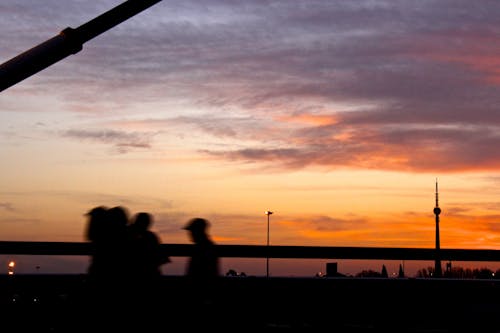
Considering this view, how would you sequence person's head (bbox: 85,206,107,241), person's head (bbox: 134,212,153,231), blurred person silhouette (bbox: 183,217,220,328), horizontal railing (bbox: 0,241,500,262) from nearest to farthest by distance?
person's head (bbox: 85,206,107,241)
person's head (bbox: 134,212,153,231)
blurred person silhouette (bbox: 183,217,220,328)
horizontal railing (bbox: 0,241,500,262)

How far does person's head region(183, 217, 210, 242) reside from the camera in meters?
11.0

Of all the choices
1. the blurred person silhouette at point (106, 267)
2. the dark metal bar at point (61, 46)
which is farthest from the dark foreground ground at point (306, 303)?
the dark metal bar at point (61, 46)

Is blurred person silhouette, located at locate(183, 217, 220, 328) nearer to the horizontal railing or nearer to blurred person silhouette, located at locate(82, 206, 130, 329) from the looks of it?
blurred person silhouette, located at locate(82, 206, 130, 329)

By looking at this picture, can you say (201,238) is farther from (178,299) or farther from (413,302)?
(413,302)

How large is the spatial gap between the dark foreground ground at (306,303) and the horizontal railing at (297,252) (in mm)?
1112

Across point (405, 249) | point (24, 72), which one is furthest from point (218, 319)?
point (405, 249)

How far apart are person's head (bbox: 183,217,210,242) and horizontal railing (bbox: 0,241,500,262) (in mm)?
7643

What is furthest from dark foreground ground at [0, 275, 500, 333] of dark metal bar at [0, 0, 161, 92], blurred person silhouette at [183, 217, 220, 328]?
dark metal bar at [0, 0, 161, 92]

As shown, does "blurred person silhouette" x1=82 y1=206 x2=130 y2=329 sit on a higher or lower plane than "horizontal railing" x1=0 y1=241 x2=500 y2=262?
lower

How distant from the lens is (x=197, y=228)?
1103 cm

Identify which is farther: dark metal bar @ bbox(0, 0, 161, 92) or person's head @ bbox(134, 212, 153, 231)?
dark metal bar @ bbox(0, 0, 161, 92)

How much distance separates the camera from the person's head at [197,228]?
36.2ft

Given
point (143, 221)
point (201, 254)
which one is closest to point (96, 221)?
point (143, 221)

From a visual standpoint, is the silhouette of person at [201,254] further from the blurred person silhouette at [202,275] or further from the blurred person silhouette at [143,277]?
the blurred person silhouette at [143,277]
